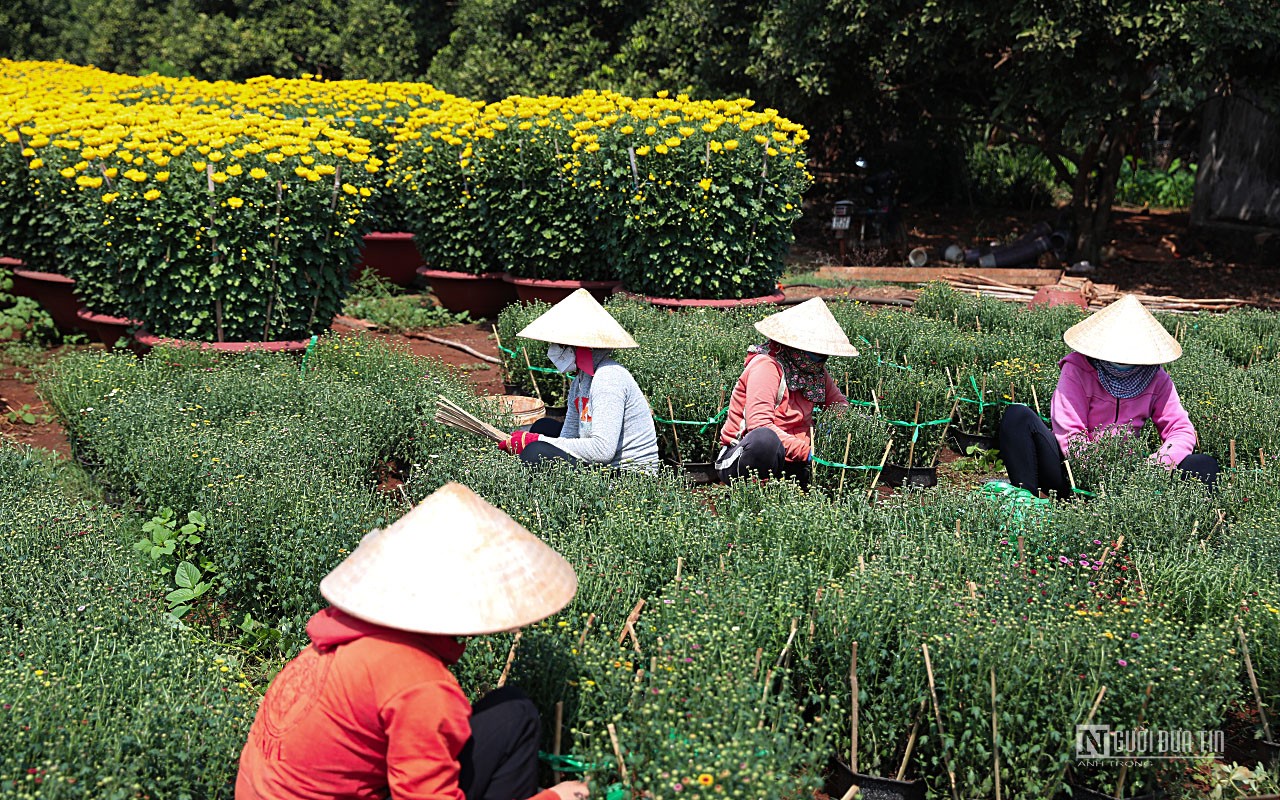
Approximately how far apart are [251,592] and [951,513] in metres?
2.75

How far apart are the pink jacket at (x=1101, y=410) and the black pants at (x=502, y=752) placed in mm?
3707

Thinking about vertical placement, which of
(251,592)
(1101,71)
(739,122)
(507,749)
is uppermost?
(1101,71)

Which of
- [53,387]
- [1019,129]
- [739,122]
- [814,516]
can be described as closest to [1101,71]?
[1019,129]

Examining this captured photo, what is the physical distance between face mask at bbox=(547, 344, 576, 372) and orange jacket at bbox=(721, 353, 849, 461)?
95 centimetres

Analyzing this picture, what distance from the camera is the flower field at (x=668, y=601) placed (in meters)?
3.11

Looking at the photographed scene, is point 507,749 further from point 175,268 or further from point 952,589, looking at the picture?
point 175,268

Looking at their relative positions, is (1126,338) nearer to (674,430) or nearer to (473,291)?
(674,430)

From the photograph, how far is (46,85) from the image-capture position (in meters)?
13.2

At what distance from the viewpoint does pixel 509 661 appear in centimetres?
346

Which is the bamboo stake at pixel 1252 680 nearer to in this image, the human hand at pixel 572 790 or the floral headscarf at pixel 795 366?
the human hand at pixel 572 790

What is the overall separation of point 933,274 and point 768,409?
733cm

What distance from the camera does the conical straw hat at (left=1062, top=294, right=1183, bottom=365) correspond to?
18.7 ft

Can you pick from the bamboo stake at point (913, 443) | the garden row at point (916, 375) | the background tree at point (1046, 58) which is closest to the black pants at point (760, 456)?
the garden row at point (916, 375)

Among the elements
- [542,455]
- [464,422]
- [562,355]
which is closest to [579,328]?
[562,355]
